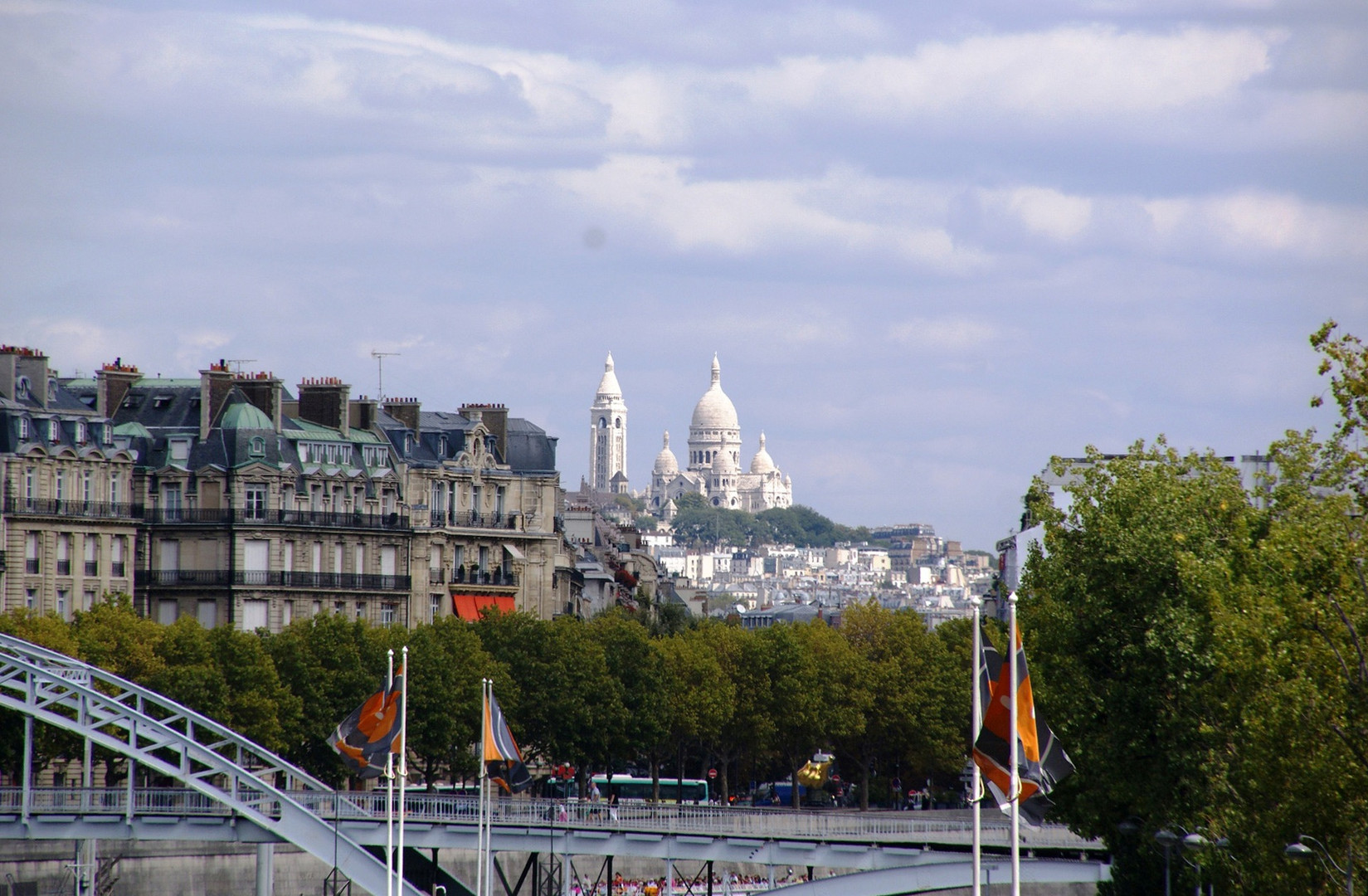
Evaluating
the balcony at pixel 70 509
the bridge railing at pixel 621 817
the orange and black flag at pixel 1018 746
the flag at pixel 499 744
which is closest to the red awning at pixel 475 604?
the balcony at pixel 70 509

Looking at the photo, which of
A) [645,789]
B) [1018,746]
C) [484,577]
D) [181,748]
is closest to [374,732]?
[181,748]

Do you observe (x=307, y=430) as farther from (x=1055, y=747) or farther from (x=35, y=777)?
(x=1055, y=747)

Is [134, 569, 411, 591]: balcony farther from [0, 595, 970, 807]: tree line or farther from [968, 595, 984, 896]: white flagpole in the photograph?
[968, 595, 984, 896]: white flagpole

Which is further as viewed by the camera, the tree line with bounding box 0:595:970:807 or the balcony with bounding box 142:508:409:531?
the balcony with bounding box 142:508:409:531

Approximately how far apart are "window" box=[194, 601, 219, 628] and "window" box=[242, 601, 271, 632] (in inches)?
39.3

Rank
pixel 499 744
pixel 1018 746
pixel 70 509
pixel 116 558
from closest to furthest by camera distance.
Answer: pixel 1018 746 < pixel 499 744 < pixel 70 509 < pixel 116 558

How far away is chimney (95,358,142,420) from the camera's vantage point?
87.1 meters

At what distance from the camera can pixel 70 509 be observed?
3118 inches

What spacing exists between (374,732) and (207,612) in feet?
124

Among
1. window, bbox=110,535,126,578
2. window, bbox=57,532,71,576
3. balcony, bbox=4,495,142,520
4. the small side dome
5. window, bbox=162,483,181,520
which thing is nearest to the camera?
balcony, bbox=4,495,142,520

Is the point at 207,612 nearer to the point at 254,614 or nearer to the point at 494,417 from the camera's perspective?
the point at 254,614

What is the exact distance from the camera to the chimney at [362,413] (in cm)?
9444

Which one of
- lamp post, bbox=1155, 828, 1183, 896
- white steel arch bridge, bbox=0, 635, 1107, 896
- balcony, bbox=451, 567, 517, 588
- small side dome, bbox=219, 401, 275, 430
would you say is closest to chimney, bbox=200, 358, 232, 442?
small side dome, bbox=219, 401, 275, 430

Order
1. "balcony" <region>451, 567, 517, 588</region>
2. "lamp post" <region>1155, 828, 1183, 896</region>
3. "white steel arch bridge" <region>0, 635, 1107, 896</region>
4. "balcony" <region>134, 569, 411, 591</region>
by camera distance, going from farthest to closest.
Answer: "balcony" <region>451, 567, 517, 588</region> → "balcony" <region>134, 569, 411, 591</region> → "white steel arch bridge" <region>0, 635, 1107, 896</region> → "lamp post" <region>1155, 828, 1183, 896</region>
